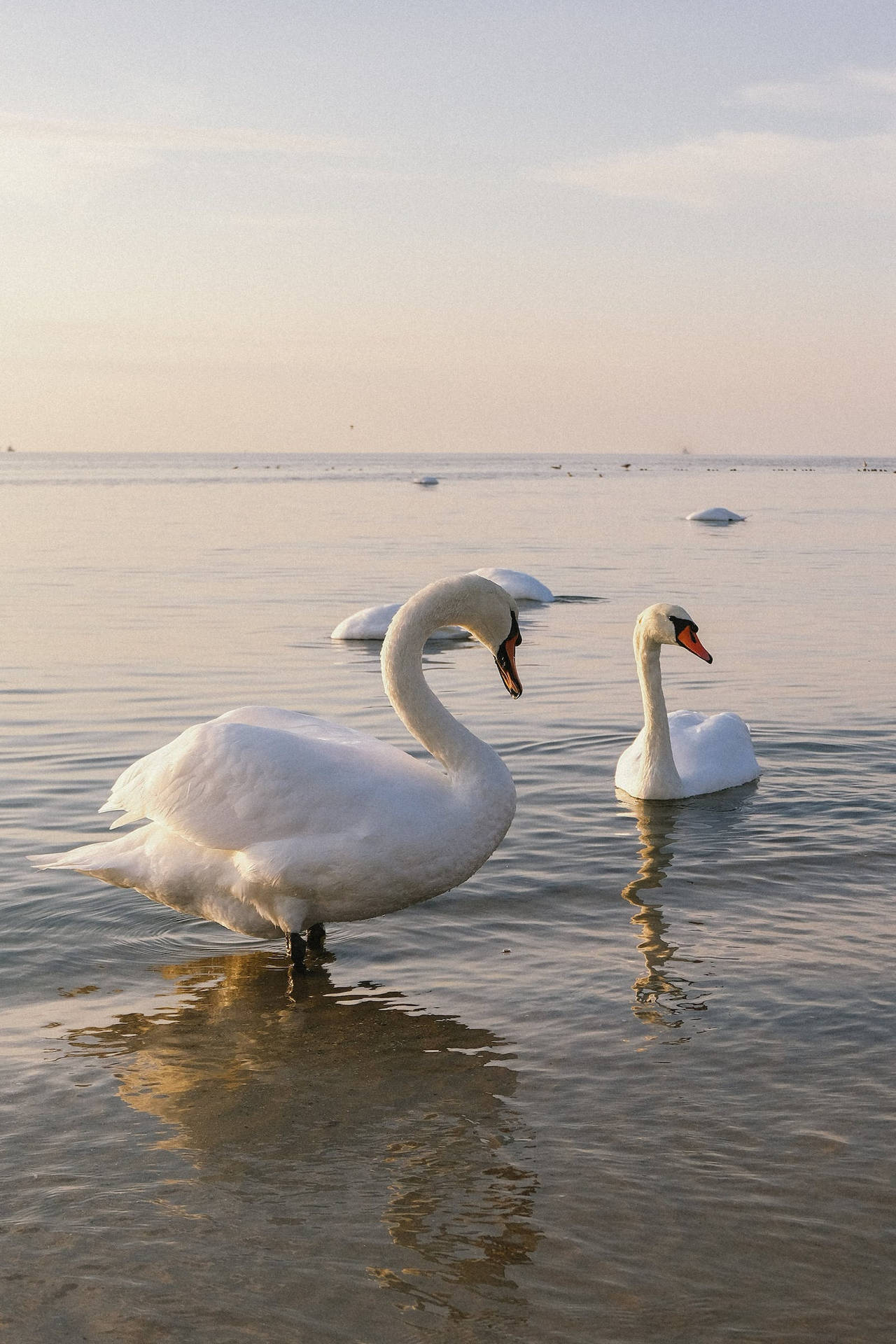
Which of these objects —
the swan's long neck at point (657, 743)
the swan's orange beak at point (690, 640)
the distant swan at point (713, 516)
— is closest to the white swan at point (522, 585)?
the swan's orange beak at point (690, 640)

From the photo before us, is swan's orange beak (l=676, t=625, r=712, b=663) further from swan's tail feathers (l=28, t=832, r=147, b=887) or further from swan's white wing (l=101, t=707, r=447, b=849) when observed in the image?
swan's tail feathers (l=28, t=832, r=147, b=887)

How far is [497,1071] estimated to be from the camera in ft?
18.0

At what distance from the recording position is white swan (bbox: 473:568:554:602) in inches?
807

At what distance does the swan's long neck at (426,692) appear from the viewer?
6.50 m

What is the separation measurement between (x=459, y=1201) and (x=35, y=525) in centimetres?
3650

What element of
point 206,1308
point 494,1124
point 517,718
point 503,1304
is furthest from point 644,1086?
point 517,718

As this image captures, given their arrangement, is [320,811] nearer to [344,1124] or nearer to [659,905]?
[344,1124]

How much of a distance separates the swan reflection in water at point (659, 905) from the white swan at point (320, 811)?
0.95 meters

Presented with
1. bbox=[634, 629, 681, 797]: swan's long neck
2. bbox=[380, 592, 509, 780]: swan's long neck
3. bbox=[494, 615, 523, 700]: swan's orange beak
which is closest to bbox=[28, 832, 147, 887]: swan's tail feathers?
bbox=[380, 592, 509, 780]: swan's long neck

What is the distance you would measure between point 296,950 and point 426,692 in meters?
1.28

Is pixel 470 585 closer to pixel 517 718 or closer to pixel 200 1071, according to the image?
pixel 200 1071

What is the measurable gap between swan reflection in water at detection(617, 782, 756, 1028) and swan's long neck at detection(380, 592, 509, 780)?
1.13m

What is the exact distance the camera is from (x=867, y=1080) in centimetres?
A: 530

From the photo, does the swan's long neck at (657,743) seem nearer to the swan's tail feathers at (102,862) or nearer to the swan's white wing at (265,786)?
the swan's white wing at (265,786)
